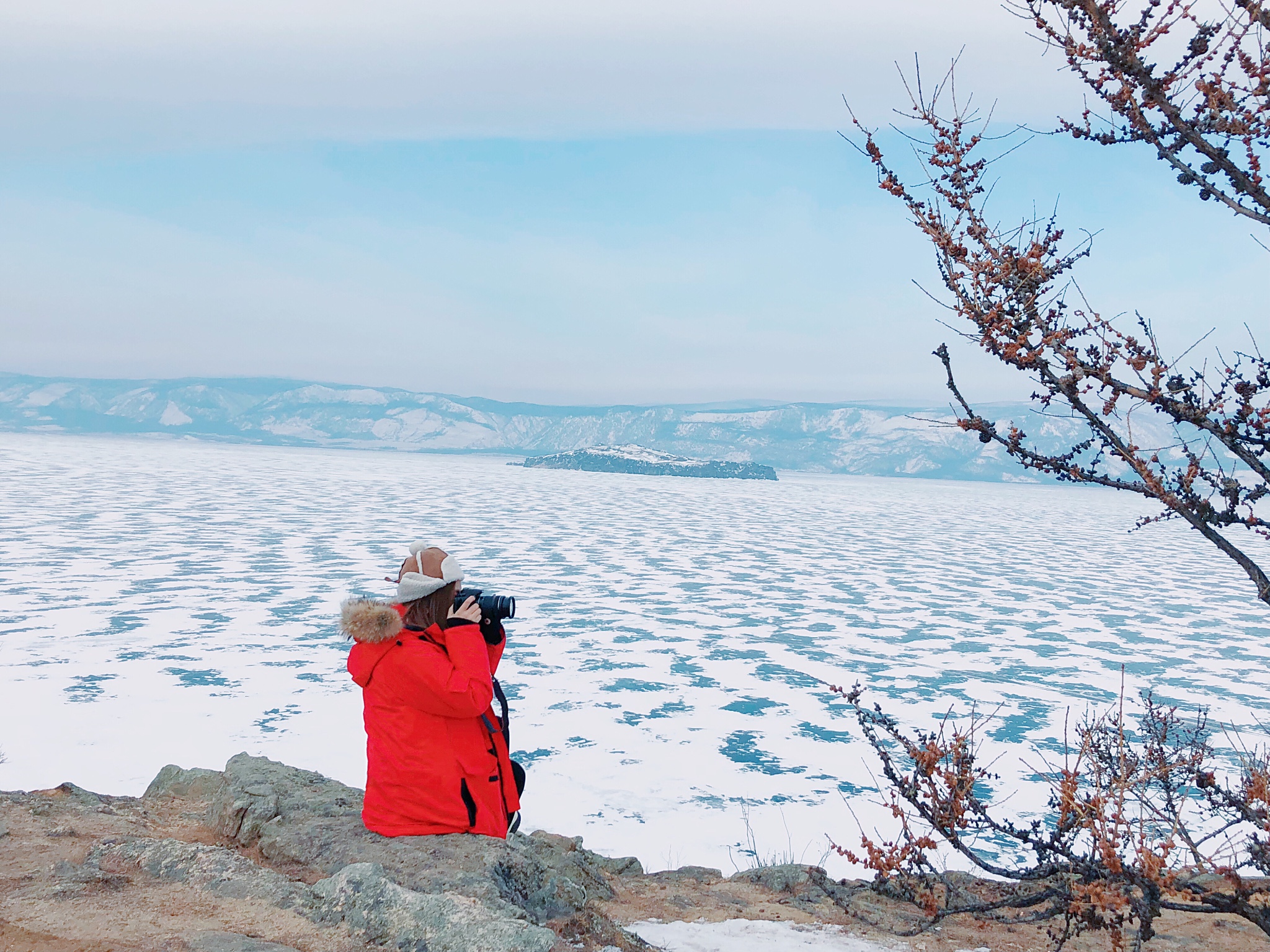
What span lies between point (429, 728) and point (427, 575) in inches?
24.5

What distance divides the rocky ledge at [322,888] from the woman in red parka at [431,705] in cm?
14

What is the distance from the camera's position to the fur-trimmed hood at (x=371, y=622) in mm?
3328

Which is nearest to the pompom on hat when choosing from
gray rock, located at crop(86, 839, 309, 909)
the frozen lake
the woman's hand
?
the woman's hand

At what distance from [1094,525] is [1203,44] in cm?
4764

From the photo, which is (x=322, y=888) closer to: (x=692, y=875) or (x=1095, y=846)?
(x=1095, y=846)

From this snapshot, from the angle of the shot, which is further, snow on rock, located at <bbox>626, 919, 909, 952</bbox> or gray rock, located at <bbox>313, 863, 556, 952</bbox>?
snow on rock, located at <bbox>626, 919, 909, 952</bbox>

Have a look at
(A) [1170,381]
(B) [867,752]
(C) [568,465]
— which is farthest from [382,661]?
(C) [568,465]

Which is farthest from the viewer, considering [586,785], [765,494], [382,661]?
[765,494]

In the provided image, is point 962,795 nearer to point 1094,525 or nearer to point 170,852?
point 170,852

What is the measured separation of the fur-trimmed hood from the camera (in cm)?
333

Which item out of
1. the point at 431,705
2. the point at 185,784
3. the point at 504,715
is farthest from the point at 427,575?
the point at 185,784

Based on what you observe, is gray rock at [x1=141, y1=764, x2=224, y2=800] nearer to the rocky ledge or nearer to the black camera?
the rocky ledge

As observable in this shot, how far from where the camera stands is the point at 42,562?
18234 mm

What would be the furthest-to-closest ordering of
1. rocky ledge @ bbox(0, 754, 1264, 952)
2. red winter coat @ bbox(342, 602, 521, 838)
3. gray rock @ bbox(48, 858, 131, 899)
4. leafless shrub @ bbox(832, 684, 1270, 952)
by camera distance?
red winter coat @ bbox(342, 602, 521, 838)
gray rock @ bbox(48, 858, 131, 899)
rocky ledge @ bbox(0, 754, 1264, 952)
leafless shrub @ bbox(832, 684, 1270, 952)
